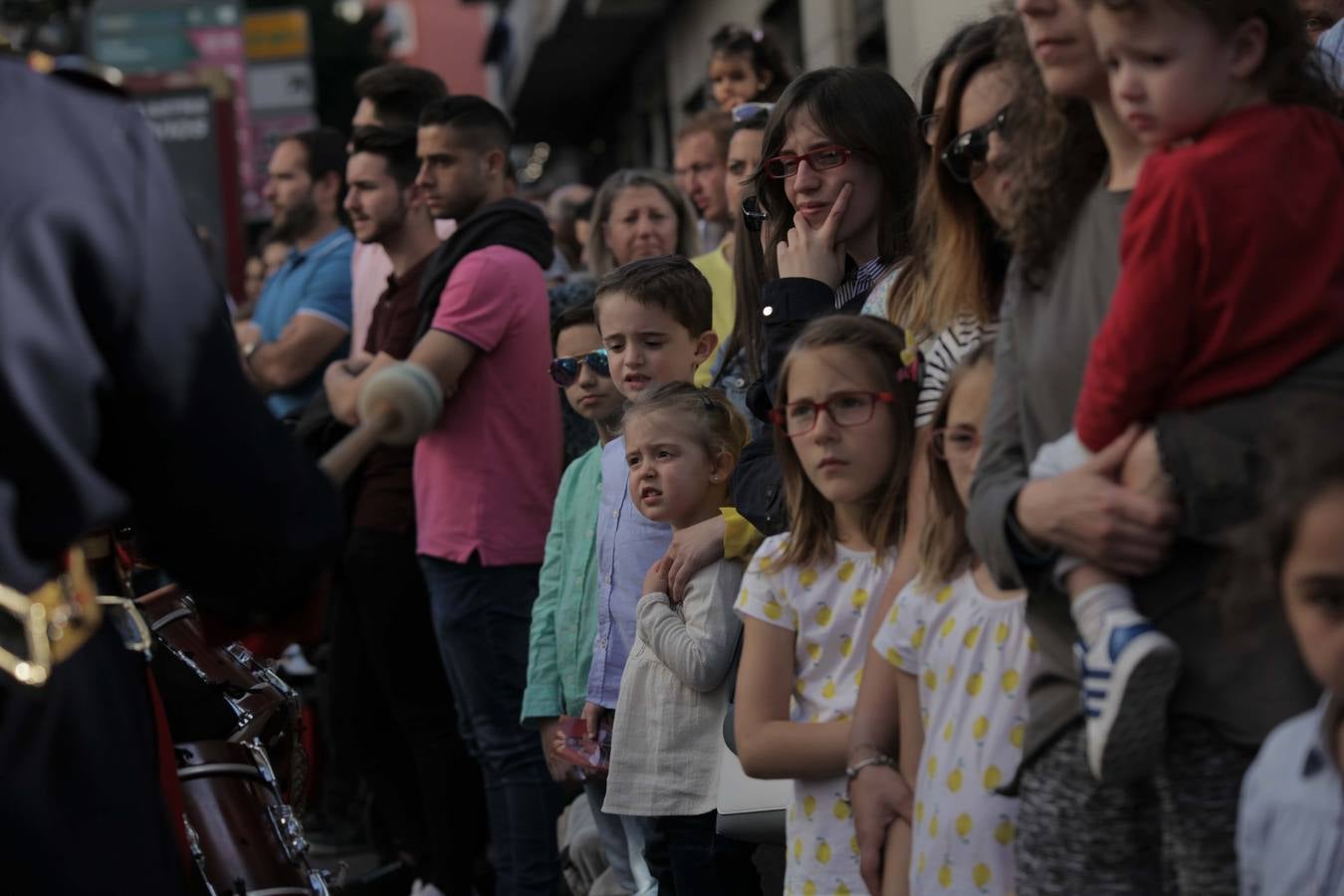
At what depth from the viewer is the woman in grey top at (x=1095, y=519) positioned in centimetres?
250

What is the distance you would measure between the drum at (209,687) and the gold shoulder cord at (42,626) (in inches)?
48.7

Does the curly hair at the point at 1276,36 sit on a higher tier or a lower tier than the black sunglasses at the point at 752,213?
higher

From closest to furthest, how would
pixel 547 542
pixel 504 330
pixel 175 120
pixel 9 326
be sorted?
pixel 9 326 < pixel 547 542 < pixel 504 330 < pixel 175 120

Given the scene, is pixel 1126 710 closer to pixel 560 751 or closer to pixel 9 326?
pixel 9 326

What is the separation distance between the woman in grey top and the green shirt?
8.35 ft

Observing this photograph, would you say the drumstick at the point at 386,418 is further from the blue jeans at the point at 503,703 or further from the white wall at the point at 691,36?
the white wall at the point at 691,36

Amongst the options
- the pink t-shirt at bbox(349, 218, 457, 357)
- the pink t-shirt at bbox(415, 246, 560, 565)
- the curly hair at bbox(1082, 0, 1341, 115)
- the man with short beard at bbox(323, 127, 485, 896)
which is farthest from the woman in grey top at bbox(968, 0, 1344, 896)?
the pink t-shirt at bbox(349, 218, 457, 357)

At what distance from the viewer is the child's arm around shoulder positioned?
14.7 feet

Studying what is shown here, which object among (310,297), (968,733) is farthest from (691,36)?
(968,733)

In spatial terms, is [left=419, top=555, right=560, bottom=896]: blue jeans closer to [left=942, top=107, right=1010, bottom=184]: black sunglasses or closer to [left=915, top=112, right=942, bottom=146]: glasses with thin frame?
[left=915, top=112, right=942, bottom=146]: glasses with thin frame

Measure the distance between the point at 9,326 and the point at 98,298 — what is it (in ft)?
0.42

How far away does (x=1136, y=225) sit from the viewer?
8.32 feet

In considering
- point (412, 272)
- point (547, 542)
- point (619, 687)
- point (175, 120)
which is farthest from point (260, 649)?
point (175, 120)

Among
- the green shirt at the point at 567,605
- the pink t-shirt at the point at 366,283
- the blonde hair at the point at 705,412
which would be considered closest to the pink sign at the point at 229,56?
the pink t-shirt at the point at 366,283
